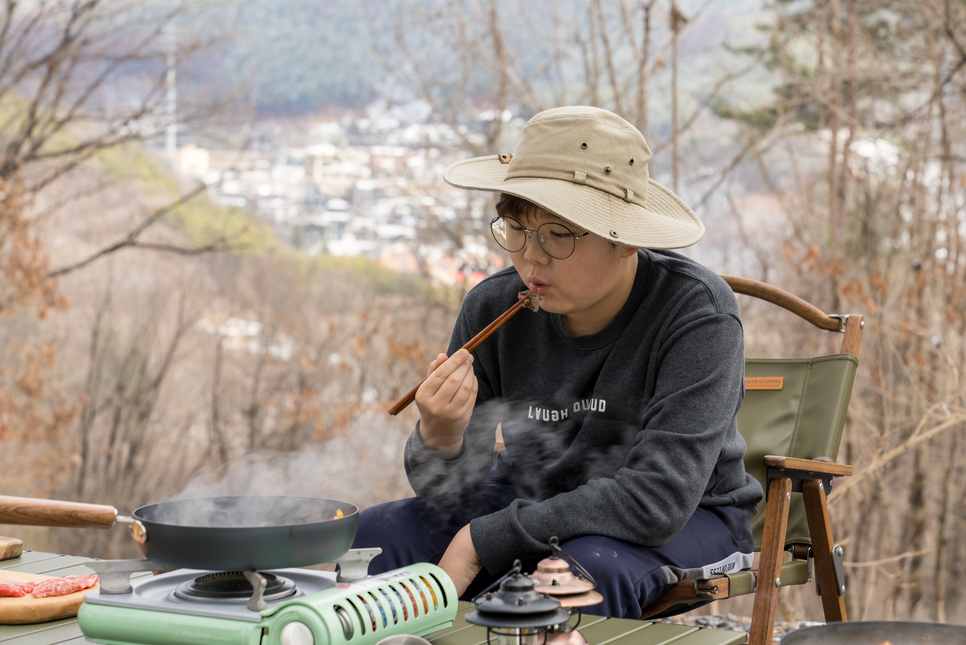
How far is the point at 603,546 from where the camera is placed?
58.6 inches

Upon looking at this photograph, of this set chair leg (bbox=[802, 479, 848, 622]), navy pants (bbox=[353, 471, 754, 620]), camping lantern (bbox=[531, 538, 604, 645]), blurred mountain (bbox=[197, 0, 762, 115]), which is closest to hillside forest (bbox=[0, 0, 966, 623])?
blurred mountain (bbox=[197, 0, 762, 115])

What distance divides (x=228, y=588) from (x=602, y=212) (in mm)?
942

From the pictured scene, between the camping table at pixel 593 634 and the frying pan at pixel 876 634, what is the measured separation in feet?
0.55

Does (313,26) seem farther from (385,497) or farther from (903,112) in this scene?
(903,112)

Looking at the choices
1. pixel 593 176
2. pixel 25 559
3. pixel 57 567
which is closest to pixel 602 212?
pixel 593 176

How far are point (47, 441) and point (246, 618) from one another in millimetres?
5589

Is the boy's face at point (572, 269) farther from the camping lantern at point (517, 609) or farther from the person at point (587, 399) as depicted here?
the camping lantern at point (517, 609)

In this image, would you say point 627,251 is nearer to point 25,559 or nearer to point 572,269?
point 572,269

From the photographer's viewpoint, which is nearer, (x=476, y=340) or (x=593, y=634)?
(x=593, y=634)

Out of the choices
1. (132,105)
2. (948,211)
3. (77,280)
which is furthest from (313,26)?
(948,211)

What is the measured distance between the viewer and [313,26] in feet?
22.8

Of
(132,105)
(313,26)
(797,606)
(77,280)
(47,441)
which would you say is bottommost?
(797,606)

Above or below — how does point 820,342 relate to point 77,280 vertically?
below

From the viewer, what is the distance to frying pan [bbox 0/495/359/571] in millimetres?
1104
